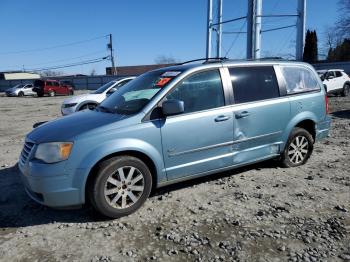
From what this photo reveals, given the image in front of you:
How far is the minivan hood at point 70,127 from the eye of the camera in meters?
3.96

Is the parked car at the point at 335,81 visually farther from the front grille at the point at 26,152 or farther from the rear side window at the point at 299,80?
the front grille at the point at 26,152

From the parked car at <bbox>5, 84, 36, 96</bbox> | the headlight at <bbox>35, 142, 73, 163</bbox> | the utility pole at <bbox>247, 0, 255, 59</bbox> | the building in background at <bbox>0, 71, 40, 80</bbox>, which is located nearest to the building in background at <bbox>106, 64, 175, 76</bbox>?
the building in background at <bbox>0, 71, 40, 80</bbox>

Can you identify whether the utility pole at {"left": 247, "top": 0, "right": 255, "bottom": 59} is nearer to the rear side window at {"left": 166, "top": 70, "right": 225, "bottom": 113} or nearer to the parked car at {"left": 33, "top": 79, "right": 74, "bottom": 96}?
the rear side window at {"left": 166, "top": 70, "right": 225, "bottom": 113}

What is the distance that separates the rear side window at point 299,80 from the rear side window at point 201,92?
1.38 meters

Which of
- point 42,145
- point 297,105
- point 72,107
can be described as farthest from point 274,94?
point 72,107

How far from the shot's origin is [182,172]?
452 centimetres

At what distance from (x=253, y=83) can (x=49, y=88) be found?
34.5 m

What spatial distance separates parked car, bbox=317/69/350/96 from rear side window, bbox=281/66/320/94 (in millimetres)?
14156

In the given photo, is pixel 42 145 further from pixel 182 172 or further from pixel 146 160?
pixel 182 172

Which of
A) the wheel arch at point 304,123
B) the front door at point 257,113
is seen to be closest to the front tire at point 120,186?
the front door at point 257,113

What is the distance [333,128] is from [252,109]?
5.66 meters

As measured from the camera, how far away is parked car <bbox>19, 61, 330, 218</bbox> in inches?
153

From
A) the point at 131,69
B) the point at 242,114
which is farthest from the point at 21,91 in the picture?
the point at 242,114

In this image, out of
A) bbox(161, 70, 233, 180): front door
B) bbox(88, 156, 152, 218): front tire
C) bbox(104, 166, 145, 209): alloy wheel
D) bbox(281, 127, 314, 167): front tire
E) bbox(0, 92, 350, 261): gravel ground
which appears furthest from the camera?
bbox(281, 127, 314, 167): front tire
